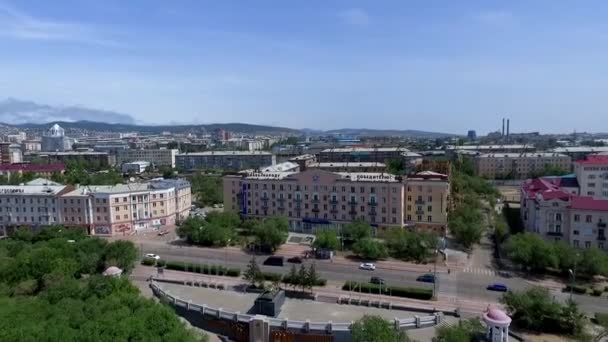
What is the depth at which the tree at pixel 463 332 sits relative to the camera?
25906 millimetres

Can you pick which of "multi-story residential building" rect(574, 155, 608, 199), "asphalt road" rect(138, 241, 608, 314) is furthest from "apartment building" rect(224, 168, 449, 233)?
"multi-story residential building" rect(574, 155, 608, 199)

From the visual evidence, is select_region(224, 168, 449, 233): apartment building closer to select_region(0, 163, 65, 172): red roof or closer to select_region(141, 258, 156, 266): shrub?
select_region(141, 258, 156, 266): shrub

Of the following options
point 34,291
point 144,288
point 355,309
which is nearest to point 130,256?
point 144,288

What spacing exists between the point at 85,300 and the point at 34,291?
965 cm

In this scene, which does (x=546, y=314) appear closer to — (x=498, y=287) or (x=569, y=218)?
(x=498, y=287)

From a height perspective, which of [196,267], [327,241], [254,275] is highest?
[327,241]

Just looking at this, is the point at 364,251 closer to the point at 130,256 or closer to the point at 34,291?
the point at 130,256

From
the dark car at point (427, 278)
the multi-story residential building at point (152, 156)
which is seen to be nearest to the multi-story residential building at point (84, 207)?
the dark car at point (427, 278)

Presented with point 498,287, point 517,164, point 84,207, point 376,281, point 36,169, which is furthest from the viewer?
point 517,164

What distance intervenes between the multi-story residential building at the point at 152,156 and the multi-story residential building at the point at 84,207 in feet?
314

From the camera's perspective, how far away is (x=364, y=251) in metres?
52.8

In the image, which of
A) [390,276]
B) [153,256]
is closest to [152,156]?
[153,256]

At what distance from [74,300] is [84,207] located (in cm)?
3787

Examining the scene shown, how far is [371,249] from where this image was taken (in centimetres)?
5231
